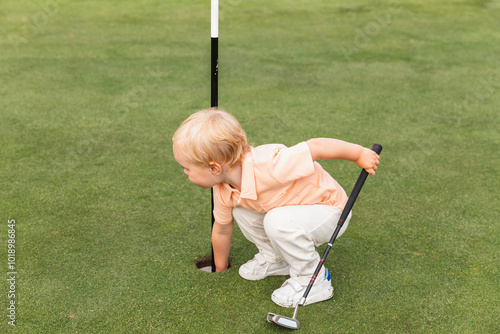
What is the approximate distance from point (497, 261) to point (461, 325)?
52 cm

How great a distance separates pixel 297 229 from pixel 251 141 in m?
1.65

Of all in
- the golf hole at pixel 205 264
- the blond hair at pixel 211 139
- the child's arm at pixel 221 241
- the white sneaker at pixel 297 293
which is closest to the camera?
the blond hair at pixel 211 139

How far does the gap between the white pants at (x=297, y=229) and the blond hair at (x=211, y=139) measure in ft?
0.93

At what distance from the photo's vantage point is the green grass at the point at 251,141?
2.21 m

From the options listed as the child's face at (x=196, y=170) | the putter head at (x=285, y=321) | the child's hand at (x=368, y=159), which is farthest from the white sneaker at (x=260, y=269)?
the child's hand at (x=368, y=159)

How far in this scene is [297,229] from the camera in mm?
2131

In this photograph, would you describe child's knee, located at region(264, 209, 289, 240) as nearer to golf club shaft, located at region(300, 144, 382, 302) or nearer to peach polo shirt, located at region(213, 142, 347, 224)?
peach polo shirt, located at region(213, 142, 347, 224)

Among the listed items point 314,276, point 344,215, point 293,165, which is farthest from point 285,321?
point 293,165

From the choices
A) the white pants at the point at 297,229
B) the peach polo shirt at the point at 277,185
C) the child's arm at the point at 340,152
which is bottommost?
the white pants at the point at 297,229

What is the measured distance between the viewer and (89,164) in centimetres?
335

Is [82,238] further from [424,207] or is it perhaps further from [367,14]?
[367,14]

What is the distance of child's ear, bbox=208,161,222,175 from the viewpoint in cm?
204

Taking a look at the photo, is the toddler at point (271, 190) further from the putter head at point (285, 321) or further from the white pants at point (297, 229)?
the putter head at point (285, 321)

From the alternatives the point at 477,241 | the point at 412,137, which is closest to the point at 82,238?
the point at 477,241
